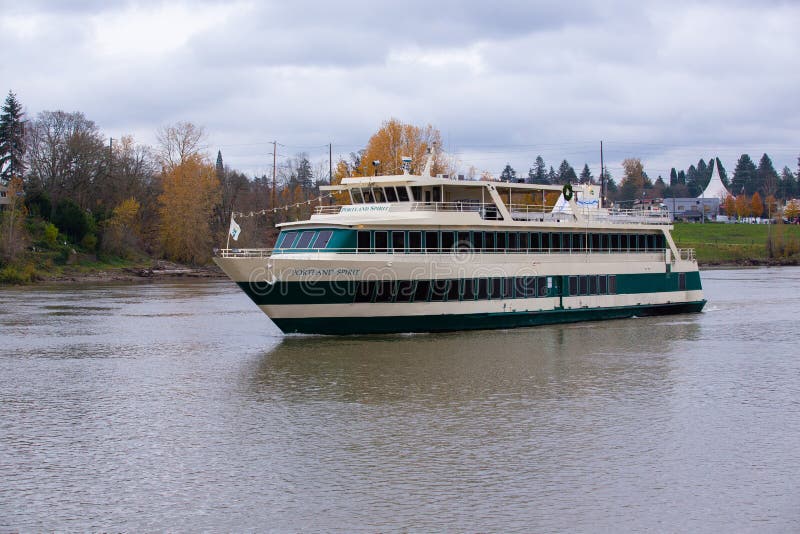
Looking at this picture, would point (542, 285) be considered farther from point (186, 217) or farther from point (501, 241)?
point (186, 217)

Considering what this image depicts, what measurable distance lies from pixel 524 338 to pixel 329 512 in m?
21.5

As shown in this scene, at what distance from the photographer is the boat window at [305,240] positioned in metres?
33.4

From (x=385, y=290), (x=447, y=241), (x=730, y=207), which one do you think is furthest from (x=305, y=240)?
(x=730, y=207)

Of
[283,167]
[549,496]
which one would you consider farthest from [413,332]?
[283,167]

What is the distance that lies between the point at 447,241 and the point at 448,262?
952 millimetres

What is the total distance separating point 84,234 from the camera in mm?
85438

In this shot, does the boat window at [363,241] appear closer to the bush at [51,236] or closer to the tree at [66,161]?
the bush at [51,236]

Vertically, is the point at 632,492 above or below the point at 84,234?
below

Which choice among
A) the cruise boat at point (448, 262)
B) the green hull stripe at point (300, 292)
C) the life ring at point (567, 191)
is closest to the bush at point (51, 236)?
the cruise boat at point (448, 262)

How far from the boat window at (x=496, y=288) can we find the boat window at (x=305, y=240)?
26.1ft

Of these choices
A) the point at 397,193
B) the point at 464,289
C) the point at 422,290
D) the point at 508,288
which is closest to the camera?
the point at 422,290

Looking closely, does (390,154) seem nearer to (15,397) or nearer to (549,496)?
(15,397)

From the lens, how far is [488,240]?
36844mm

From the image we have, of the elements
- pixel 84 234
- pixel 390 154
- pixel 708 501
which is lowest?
pixel 708 501
